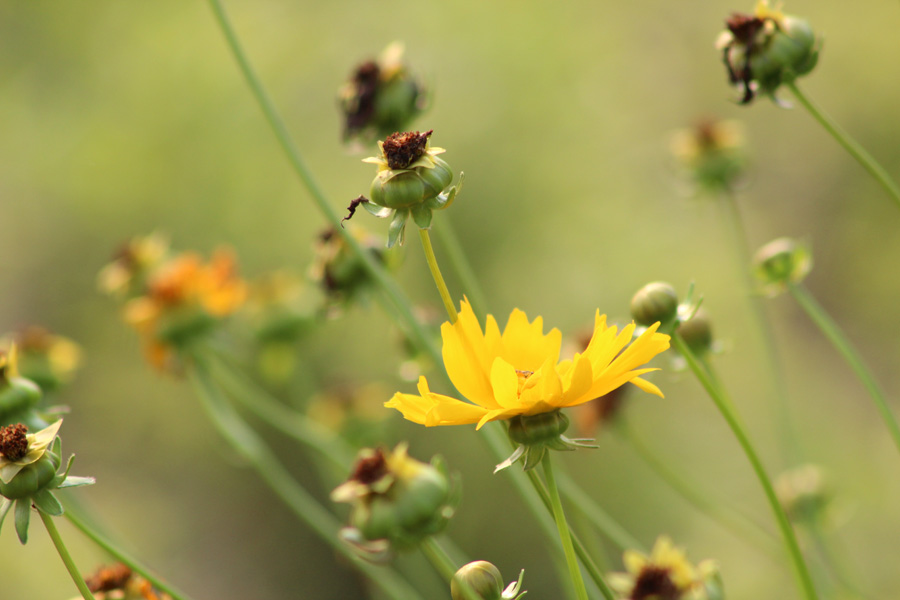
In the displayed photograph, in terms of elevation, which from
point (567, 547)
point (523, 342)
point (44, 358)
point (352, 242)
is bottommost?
point (567, 547)

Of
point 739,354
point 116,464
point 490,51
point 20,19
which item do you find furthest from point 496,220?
point 20,19

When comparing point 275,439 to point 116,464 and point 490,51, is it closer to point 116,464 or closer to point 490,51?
point 116,464

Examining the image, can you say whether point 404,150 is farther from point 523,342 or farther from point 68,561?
point 68,561

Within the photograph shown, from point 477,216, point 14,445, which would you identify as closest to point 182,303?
point 14,445

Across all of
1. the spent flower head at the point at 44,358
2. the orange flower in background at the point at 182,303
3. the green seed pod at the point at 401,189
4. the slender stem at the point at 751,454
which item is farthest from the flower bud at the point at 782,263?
the spent flower head at the point at 44,358

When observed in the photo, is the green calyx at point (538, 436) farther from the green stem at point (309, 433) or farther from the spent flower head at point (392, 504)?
the green stem at point (309, 433)

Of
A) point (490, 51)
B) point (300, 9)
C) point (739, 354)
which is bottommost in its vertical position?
point (739, 354)

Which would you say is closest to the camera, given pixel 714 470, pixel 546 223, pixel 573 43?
pixel 714 470
